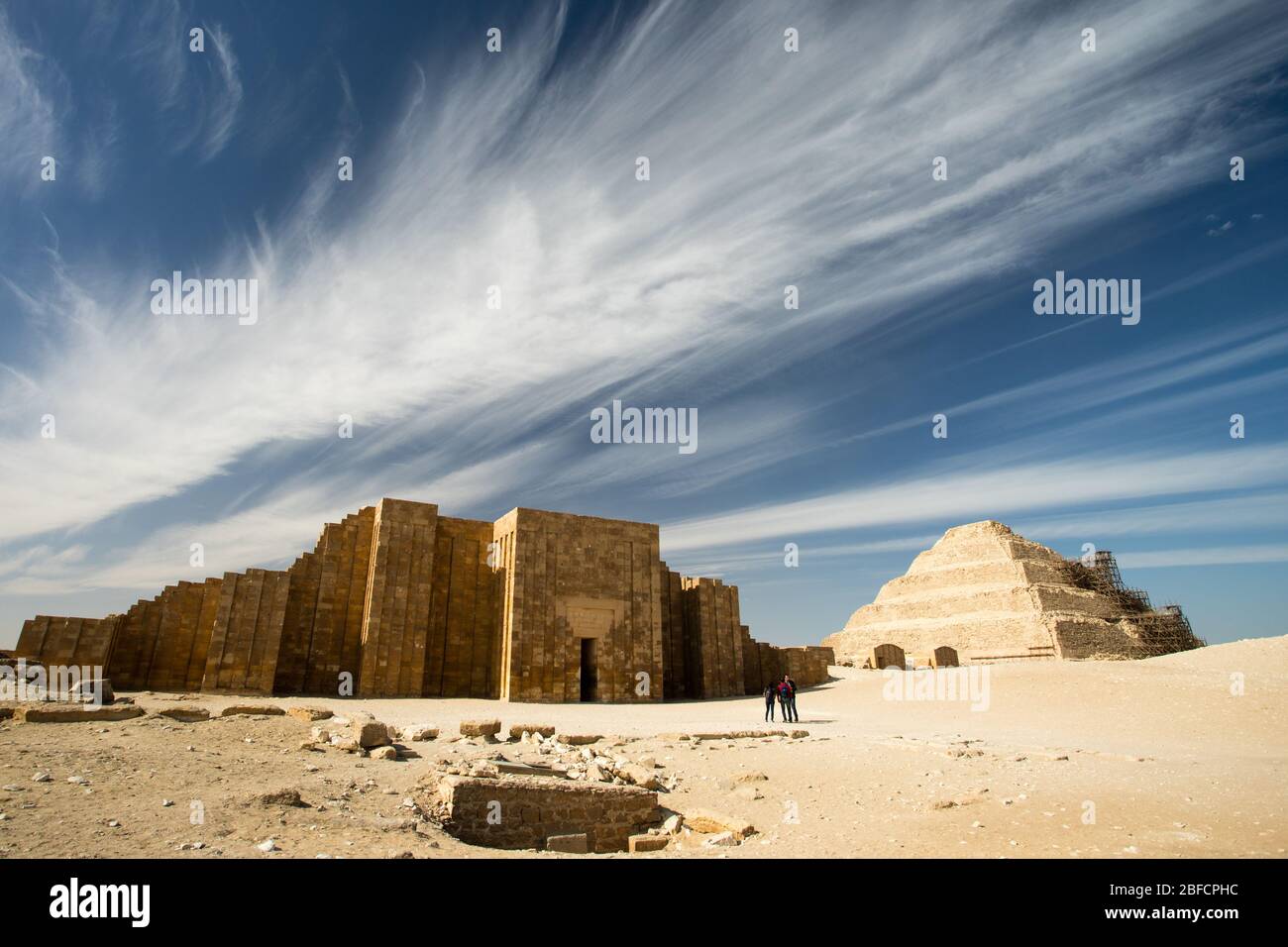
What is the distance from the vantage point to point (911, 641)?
67.1 m

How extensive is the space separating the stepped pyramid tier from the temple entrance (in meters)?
30.7

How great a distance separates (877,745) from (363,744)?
11.4 m

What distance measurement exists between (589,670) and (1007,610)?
1919 inches

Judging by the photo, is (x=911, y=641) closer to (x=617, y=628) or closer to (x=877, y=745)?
(x=617, y=628)

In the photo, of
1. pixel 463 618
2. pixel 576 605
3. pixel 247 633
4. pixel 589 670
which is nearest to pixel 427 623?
pixel 463 618

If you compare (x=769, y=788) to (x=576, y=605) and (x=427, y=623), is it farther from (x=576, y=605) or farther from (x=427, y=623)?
(x=427, y=623)

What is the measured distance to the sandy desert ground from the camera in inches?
273

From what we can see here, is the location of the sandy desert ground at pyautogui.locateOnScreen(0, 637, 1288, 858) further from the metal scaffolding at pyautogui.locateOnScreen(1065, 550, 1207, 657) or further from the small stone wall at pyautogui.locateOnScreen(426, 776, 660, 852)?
the metal scaffolding at pyautogui.locateOnScreen(1065, 550, 1207, 657)

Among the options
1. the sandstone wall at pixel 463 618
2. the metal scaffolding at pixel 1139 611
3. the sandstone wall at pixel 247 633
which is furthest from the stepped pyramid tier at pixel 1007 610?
the sandstone wall at pixel 247 633

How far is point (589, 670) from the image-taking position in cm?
3039

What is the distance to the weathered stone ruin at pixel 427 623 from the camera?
79.4 feet

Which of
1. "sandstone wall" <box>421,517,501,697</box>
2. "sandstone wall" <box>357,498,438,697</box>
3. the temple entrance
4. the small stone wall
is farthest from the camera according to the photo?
the temple entrance

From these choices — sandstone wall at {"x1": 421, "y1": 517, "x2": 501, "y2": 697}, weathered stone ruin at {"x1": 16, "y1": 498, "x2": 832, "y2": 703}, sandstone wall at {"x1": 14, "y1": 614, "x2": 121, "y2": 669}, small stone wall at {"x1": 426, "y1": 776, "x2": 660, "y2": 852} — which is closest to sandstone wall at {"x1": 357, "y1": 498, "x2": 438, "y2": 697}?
weathered stone ruin at {"x1": 16, "y1": 498, "x2": 832, "y2": 703}
